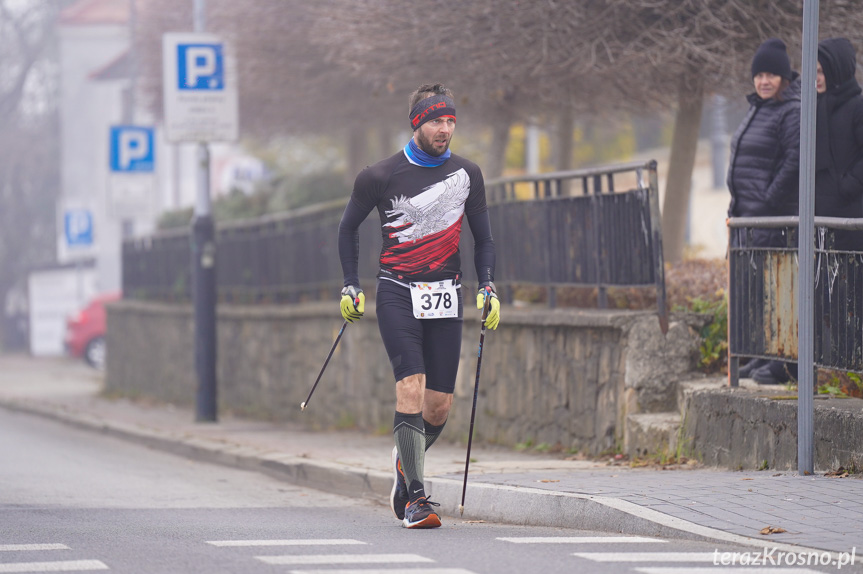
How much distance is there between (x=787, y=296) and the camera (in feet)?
26.8

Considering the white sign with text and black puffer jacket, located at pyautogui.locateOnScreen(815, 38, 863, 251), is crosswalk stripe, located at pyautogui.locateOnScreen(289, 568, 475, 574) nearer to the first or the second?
black puffer jacket, located at pyautogui.locateOnScreen(815, 38, 863, 251)

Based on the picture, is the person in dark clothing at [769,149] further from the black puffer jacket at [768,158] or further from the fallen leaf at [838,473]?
the fallen leaf at [838,473]

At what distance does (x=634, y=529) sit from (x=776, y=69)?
11.9ft

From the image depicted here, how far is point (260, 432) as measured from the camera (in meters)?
14.1

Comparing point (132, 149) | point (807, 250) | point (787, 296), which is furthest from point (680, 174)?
point (132, 149)

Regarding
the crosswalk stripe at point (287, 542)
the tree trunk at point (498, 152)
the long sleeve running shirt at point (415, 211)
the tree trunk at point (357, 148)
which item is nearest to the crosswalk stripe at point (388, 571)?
the crosswalk stripe at point (287, 542)

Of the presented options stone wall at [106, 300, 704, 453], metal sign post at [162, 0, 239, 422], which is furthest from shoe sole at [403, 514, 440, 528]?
metal sign post at [162, 0, 239, 422]

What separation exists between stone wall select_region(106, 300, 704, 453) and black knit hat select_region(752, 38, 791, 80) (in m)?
1.82

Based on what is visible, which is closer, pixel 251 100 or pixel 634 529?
pixel 634 529

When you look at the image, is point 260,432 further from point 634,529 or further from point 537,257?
point 634,529

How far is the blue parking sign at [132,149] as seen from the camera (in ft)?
→ 67.6

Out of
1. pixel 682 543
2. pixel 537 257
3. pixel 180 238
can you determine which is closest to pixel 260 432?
pixel 537 257

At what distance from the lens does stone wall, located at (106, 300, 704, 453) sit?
9711mm

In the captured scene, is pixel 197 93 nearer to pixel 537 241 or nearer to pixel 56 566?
pixel 537 241
